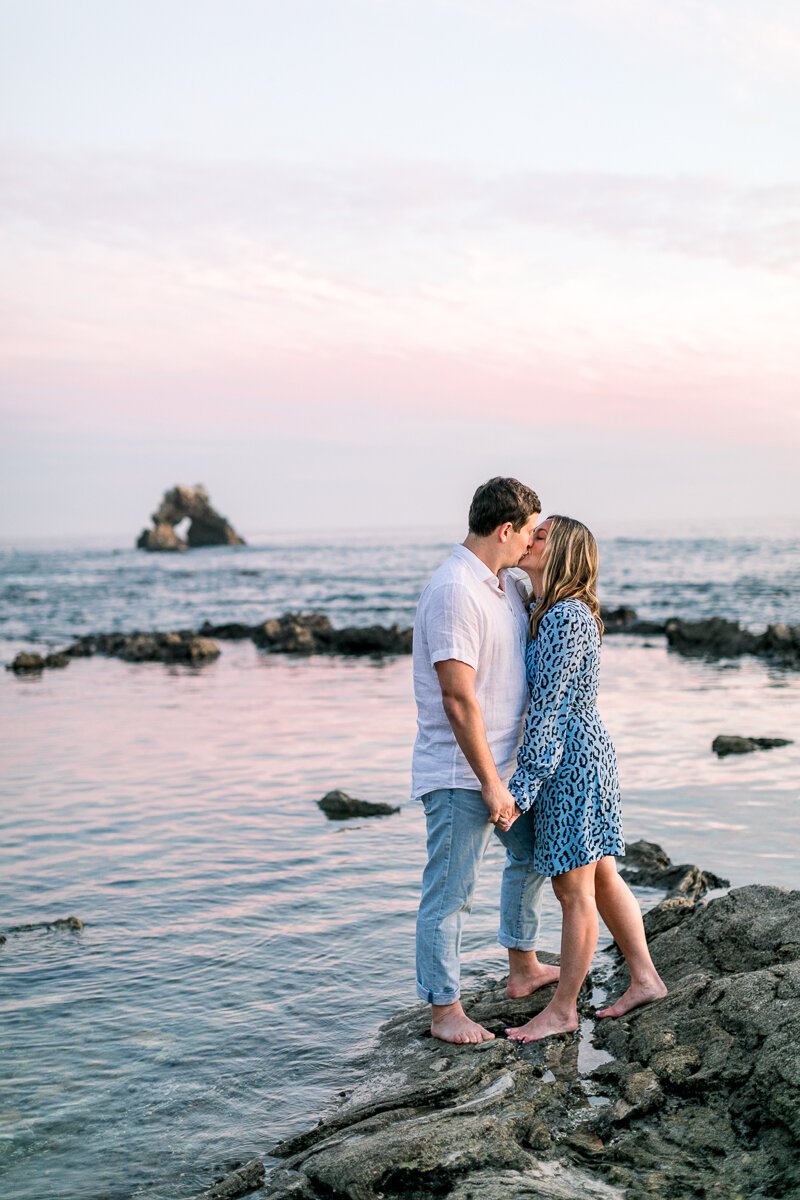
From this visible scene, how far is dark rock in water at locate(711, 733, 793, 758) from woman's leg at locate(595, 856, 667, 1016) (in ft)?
22.3

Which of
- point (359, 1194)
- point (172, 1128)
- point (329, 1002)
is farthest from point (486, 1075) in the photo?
point (329, 1002)

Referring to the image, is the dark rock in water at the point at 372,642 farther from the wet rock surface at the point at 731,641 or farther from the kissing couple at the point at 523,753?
the kissing couple at the point at 523,753

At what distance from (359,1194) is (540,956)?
2636 mm

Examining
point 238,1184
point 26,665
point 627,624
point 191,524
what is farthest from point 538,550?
point 191,524

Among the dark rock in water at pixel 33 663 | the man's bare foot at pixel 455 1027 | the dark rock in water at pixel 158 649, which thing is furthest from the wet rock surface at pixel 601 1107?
the dark rock in water at pixel 158 649

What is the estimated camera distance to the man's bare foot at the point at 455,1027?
478 cm

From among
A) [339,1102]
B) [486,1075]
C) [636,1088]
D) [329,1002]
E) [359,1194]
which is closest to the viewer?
[359,1194]

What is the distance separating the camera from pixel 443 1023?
4.88m

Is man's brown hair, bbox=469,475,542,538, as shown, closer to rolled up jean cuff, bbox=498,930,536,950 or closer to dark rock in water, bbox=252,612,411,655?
rolled up jean cuff, bbox=498,930,536,950

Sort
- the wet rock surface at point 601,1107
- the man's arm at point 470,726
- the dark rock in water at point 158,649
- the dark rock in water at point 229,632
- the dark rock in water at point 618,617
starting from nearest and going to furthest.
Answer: the wet rock surface at point 601,1107
the man's arm at point 470,726
the dark rock in water at point 158,649
the dark rock in water at point 618,617
the dark rock in water at point 229,632

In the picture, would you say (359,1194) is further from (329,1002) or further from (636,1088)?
(329,1002)

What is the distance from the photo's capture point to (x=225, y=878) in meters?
7.97

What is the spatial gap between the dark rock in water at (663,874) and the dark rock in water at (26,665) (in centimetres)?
1649

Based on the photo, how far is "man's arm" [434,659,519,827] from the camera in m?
4.54
